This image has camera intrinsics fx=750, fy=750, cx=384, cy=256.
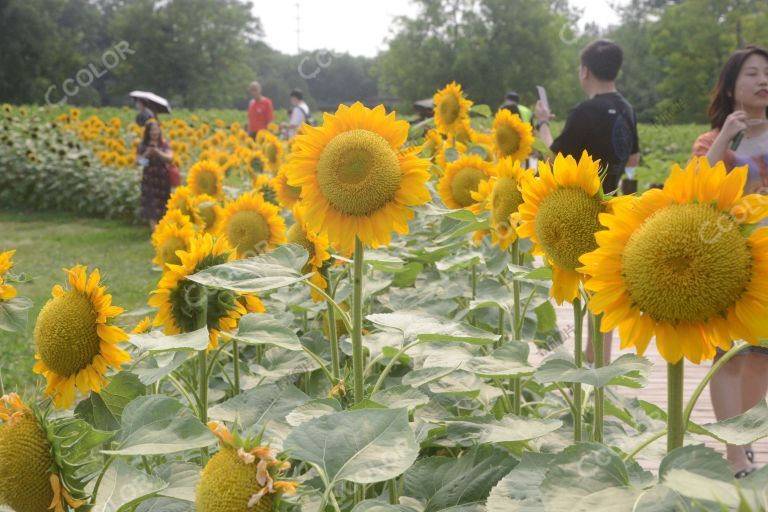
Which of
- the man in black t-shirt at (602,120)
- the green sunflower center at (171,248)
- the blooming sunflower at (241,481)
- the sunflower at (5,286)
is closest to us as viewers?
the blooming sunflower at (241,481)

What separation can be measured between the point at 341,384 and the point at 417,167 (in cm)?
39

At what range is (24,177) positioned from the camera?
33.3 ft

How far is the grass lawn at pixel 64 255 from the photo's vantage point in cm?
452

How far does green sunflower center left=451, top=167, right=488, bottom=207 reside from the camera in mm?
2215

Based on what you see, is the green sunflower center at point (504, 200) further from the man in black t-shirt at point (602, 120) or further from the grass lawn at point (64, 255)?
the grass lawn at point (64, 255)

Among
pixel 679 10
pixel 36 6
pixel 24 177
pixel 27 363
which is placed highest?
A: pixel 36 6

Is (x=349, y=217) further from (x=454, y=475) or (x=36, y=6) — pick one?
(x=36, y=6)

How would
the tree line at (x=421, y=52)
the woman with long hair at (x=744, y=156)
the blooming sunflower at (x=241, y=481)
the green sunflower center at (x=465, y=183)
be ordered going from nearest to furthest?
1. the blooming sunflower at (x=241, y=481)
2. the green sunflower center at (x=465, y=183)
3. the woman with long hair at (x=744, y=156)
4. the tree line at (x=421, y=52)

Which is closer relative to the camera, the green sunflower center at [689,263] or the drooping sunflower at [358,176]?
the green sunflower center at [689,263]

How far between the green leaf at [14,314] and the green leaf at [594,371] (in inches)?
32.8

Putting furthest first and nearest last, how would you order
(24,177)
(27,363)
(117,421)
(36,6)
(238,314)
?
1. (36,6)
2. (24,177)
3. (27,363)
4. (238,314)
5. (117,421)

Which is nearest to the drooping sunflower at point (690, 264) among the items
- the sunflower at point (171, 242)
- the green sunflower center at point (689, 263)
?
the green sunflower center at point (689, 263)

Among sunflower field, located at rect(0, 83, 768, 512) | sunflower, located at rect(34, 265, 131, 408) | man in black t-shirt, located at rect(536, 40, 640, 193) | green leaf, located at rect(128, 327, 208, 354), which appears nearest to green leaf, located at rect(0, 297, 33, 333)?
sunflower field, located at rect(0, 83, 768, 512)

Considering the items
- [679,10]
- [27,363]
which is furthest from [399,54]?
[27,363]
